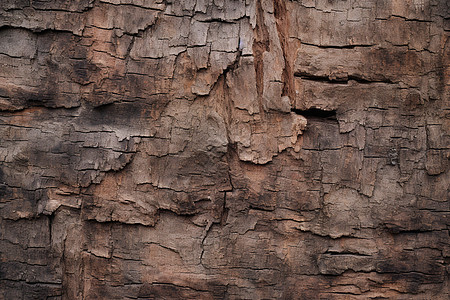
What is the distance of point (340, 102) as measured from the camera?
2316mm

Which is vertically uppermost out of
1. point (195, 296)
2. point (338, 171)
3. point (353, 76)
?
point (353, 76)

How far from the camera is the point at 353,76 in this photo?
2.30 m

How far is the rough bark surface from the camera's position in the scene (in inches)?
90.0

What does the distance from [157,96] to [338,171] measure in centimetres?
108

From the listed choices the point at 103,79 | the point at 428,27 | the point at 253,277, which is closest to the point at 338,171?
Answer: the point at 253,277

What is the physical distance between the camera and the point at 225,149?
7.51ft

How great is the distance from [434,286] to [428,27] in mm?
1417

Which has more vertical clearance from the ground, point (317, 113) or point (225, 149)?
point (317, 113)

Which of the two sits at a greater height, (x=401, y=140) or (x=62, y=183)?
(x=401, y=140)

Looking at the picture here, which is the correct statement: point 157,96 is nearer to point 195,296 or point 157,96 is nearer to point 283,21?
point 283,21

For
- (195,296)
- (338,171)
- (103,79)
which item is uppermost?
(103,79)

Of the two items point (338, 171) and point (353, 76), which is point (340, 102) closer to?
point (353, 76)

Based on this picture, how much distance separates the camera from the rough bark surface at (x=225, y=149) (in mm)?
2285

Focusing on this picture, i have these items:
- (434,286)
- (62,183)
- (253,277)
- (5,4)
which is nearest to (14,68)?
(5,4)
